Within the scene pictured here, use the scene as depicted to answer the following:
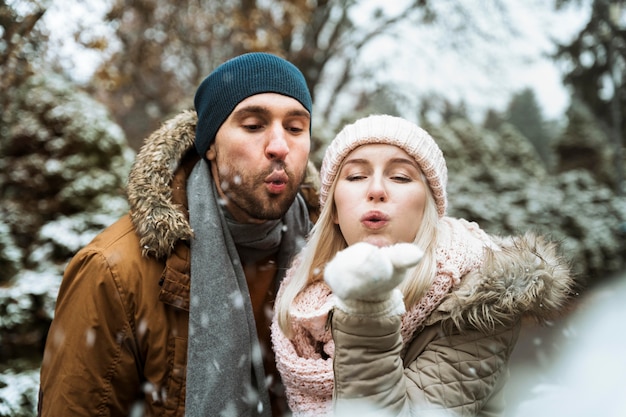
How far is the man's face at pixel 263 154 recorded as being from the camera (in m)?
2.36

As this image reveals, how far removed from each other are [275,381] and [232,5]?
9.01 meters

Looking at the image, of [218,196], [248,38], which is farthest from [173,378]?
[248,38]

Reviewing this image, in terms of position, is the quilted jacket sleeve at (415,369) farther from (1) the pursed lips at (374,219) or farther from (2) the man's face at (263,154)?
(2) the man's face at (263,154)

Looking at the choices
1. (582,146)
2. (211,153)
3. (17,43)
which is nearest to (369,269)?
(211,153)

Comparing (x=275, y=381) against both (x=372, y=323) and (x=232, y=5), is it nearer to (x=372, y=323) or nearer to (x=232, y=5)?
(x=372, y=323)

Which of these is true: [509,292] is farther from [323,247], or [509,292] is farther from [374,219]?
[323,247]

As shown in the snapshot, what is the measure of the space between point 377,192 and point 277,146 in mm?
591

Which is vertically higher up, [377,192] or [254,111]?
[254,111]

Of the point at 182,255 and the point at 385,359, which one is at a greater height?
the point at 182,255

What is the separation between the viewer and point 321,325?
2.06m

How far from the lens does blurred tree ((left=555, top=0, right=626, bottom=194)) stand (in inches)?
407

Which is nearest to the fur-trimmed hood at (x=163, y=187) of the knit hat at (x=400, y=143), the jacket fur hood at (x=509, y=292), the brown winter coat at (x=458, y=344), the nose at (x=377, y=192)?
the knit hat at (x=400, y=143)

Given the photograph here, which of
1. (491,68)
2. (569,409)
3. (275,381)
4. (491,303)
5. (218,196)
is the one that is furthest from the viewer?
A: (491,68)

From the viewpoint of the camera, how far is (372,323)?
1.55 meters
